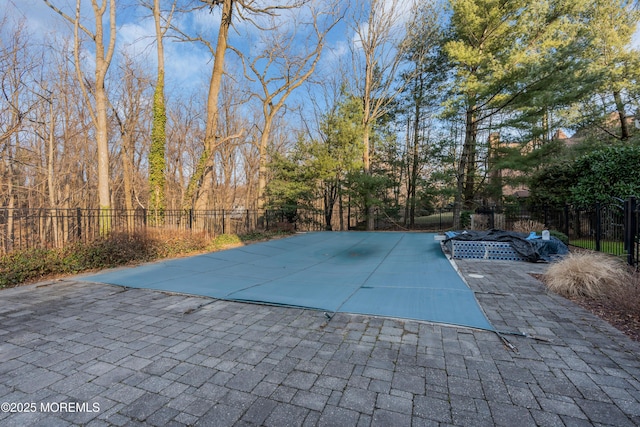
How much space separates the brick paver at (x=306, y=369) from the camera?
5.23ft

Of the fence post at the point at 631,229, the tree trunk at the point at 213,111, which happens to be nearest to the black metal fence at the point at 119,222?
the tree trunk at the point at 213,111

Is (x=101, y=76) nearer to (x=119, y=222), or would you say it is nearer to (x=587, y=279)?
(x=119, y=222)

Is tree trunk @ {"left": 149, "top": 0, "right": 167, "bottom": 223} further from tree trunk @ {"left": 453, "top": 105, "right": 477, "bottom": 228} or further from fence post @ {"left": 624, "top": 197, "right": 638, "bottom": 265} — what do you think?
tree trunk @ {"left": 453, "top": 105, "right": 477, "bottom": 228}

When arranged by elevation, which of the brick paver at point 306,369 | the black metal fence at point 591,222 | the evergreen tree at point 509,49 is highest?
the evergreen tree at point 509,49

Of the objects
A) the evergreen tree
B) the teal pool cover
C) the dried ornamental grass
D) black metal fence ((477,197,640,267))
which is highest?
the evergreen tree

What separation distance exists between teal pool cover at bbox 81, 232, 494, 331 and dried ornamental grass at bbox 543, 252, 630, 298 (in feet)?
4.05

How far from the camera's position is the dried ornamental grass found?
3580 millimetres

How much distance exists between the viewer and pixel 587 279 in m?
3.69

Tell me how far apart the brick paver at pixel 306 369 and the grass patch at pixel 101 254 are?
1645mm

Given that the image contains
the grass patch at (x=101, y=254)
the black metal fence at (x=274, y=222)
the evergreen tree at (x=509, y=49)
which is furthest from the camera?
the evergreen tree at (x=509, y=49)

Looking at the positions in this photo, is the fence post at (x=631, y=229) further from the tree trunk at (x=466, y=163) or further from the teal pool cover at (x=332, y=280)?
the tree trunk at (x=466, y=163)

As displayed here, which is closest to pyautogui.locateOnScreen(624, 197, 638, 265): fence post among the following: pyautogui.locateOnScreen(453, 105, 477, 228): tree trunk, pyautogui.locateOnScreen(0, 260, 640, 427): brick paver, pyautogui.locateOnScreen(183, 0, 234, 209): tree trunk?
pyautogui.locateOnScreen(0, 260, 640, 427): brick paver

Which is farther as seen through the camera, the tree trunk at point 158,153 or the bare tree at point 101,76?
the tree trunk at point 158,153

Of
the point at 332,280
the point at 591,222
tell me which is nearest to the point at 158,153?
the point at 332,280
